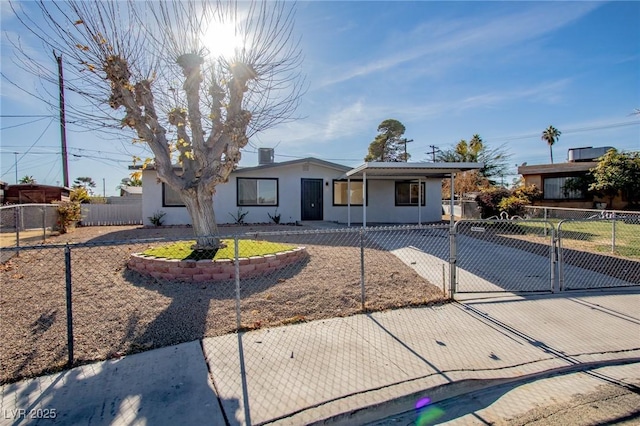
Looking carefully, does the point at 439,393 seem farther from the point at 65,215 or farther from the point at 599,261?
the point at 65,215

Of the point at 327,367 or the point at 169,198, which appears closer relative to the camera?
the point at 327,367

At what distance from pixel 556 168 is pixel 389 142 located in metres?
15.8

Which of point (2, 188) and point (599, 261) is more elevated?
point (2, 188)

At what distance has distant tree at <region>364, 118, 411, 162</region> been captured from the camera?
33.9 metres

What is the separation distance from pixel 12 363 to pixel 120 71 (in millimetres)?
5229

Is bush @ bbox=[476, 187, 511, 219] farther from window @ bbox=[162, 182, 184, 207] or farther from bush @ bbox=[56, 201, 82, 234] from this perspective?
bush @ bbox=[56, 201, 82, 234]

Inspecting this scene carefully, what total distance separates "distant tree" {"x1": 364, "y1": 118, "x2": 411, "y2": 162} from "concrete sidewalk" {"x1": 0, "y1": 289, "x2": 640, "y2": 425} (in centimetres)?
3046

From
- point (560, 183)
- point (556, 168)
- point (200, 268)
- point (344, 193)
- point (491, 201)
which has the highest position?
point (556, 168)

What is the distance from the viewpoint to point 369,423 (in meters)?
2.55

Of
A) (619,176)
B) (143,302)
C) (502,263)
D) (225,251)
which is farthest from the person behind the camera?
(619,176)

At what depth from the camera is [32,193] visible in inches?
906

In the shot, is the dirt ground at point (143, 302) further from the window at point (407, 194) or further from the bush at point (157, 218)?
the window at point (407, 194)

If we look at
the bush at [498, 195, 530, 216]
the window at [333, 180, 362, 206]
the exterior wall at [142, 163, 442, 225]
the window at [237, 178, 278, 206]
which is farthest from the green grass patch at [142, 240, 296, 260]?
the bush at [498, 195, 530, 216]

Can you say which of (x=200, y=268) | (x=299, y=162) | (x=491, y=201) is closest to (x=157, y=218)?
(x=299, y=162)
